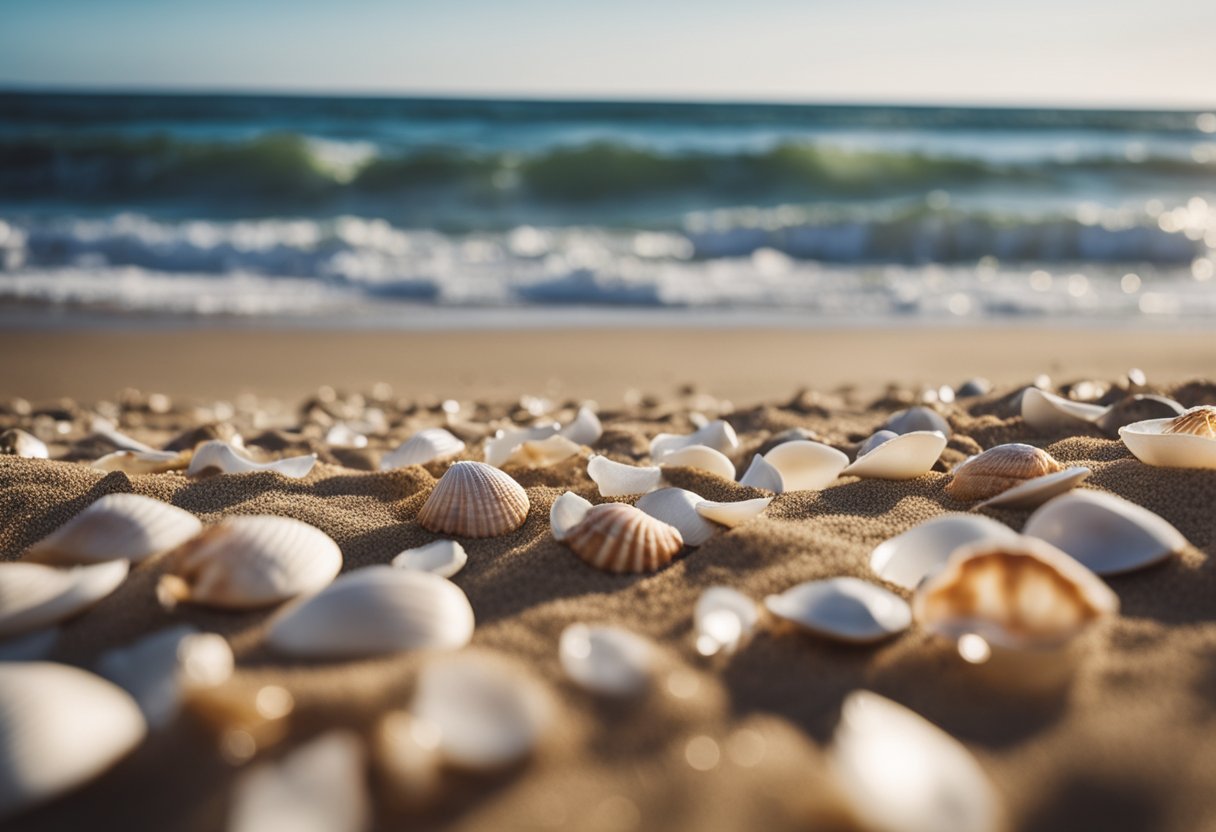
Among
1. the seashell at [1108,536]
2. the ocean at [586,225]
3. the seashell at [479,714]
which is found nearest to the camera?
the seashell at [479,714]

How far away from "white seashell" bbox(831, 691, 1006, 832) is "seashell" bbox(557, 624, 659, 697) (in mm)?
257

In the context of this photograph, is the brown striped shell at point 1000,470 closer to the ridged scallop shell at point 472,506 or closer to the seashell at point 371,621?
the ridged scallop shell at point 472,506

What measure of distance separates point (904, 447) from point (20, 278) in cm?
726

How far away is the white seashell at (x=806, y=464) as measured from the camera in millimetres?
2041

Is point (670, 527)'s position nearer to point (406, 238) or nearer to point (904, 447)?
point (904, 447)

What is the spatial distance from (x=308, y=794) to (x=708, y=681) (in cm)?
54

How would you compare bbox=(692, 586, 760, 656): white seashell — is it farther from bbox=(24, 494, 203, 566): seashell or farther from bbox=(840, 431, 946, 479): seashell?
bbox=(24, 494, 203, 566): seashell

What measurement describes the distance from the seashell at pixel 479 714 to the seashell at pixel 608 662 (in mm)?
77

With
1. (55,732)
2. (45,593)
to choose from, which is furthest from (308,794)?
(45,593)

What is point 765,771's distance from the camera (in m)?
0.96

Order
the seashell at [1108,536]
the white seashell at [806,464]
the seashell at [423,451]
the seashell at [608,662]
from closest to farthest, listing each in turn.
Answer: the seashell at [608,662] < the seashell at [1108,536] < the white seashell at [806,464] < the seashell at [423,451]

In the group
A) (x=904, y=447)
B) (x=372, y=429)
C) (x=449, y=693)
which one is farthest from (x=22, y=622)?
(x=372, y=429)

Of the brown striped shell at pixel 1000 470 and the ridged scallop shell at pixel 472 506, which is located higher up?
the brown striped shell at pixel 1000 470

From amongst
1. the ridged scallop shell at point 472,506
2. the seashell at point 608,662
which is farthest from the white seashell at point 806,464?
the seashell at point 608,662
